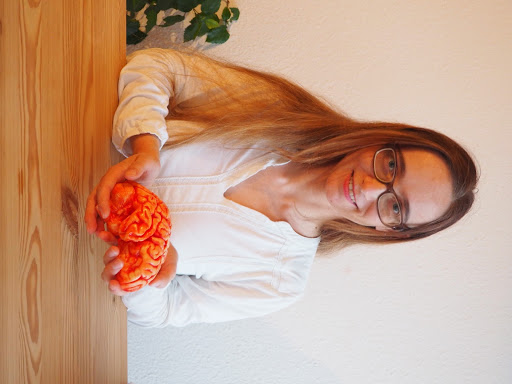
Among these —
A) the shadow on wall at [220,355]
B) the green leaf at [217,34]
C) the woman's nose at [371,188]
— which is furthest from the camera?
the shadow on wall at [220,355]

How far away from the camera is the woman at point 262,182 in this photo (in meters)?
1.09

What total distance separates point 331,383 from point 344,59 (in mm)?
1131

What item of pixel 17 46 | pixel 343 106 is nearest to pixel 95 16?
pixel 17 46

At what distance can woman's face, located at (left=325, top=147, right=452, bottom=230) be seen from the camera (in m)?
1.08

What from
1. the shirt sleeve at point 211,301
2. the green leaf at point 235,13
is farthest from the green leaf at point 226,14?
the shirt sleeve at point 211,301

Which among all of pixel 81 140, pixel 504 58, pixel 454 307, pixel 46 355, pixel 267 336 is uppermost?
pixel 504 58

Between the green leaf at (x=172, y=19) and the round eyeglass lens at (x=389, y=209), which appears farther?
the green leaf at (x=172, y=19)

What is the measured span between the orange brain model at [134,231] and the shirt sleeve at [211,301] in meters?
0.38

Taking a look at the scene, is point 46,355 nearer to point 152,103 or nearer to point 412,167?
point 152,103

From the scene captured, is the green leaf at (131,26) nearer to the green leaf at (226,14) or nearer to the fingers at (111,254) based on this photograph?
the green leaf at (226,14)

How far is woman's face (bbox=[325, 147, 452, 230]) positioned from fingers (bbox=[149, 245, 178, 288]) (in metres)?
0.41

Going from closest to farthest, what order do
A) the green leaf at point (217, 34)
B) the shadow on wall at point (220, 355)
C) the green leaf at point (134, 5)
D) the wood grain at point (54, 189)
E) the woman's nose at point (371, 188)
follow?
the wood grain at point (54, 189) < the woman's nose at point (371, 188) < the green leaf at point (134, 5) < the green leaf at point (217, 34) < the shadow on wall at point (220, 355)

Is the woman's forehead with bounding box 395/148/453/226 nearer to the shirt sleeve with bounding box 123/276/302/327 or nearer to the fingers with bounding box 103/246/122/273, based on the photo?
the shirt sleeve with bounding box 123/276/302/327

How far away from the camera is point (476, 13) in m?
1.62
